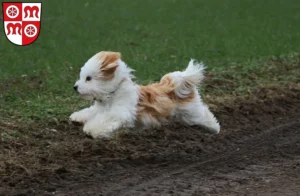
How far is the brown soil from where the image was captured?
6.82m

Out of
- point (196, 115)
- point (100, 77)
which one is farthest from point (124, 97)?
point (196, 115)

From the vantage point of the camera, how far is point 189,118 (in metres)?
8.63

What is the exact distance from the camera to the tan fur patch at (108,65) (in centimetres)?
754

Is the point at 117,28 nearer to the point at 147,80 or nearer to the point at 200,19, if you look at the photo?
the point at 200,19

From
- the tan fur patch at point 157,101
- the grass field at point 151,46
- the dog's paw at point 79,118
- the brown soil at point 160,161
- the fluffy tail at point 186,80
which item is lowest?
the brown soil at point 160,161

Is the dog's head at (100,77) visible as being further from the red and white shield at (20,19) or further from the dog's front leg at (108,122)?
the red and white shield at (20,19)

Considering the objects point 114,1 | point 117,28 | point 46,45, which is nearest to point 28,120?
point 46,45

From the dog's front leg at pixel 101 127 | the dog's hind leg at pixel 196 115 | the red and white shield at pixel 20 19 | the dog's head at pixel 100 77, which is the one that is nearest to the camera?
the dog's front leg at pixel 101 127

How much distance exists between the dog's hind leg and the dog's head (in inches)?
45.2

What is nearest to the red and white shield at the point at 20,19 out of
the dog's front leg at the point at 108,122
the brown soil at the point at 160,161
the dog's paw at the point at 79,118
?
the brown soil at the point at 160,161

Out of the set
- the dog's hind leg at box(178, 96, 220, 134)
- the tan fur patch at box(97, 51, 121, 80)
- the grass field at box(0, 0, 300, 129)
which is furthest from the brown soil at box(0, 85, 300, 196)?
the grass field at box(0, 0, 300, 129)

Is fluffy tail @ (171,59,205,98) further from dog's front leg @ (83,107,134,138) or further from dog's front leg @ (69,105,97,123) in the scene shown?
dog's front leg @ (69,105,97,123)

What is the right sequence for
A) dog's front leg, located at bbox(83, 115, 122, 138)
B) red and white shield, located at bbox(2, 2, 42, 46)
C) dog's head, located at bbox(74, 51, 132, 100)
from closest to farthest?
dog's front leg, located at bbox(83, 115, 122, 138), dog's head, located at bbox(74, 51, 132, 100), red and white shield, located at bbox(2, 2, 42, 46)

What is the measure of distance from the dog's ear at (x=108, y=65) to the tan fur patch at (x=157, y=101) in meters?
A: 0.49
